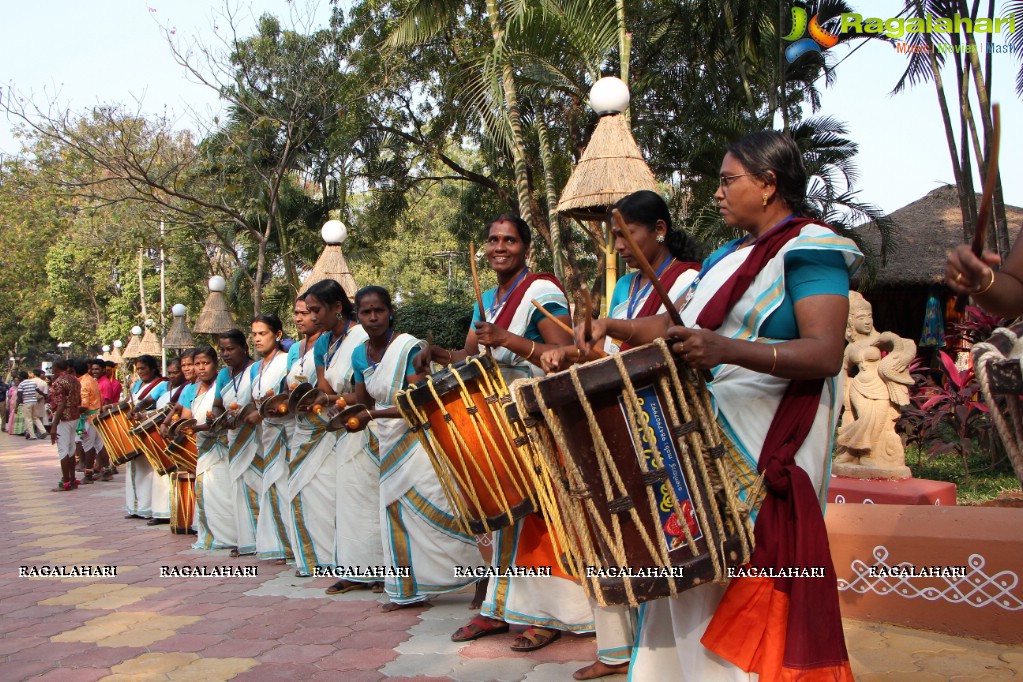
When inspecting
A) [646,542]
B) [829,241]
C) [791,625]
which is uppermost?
[829,241]

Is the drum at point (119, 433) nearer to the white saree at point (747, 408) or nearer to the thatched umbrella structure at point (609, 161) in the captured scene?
the thatched umbrella structure at point (609, 161)

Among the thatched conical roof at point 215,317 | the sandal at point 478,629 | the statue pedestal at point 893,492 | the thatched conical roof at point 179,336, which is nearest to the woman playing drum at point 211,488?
the sandal at point 478,629

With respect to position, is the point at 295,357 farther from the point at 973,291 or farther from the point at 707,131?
the point at 707,131

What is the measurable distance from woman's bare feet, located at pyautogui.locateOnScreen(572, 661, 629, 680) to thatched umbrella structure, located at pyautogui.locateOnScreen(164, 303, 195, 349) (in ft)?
59.4

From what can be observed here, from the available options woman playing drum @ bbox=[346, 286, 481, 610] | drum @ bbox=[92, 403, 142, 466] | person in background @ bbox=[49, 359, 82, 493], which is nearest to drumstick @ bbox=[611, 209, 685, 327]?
woman playing drum @ bbox=[346, 286, 481, 610]

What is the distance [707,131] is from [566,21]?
461cm

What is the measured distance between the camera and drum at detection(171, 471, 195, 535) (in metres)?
8.00

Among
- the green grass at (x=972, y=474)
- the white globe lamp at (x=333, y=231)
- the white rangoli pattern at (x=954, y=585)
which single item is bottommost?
the white rangoli pattern at (x=954, y=585)

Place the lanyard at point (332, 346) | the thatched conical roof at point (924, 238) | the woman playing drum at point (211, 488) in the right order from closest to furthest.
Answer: the lanyard at point (332, 346)
the woman playing drum at point (211, 488)
the thatched conical roof at point (924, 238)

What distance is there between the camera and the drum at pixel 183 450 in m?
7.78

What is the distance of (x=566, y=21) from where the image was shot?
11594 mm

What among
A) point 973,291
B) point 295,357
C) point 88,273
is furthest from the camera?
point 88,273

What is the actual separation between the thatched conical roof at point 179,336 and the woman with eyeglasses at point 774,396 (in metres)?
19.5

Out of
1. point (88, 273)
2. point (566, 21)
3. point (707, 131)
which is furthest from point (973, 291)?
point (88, 273)
